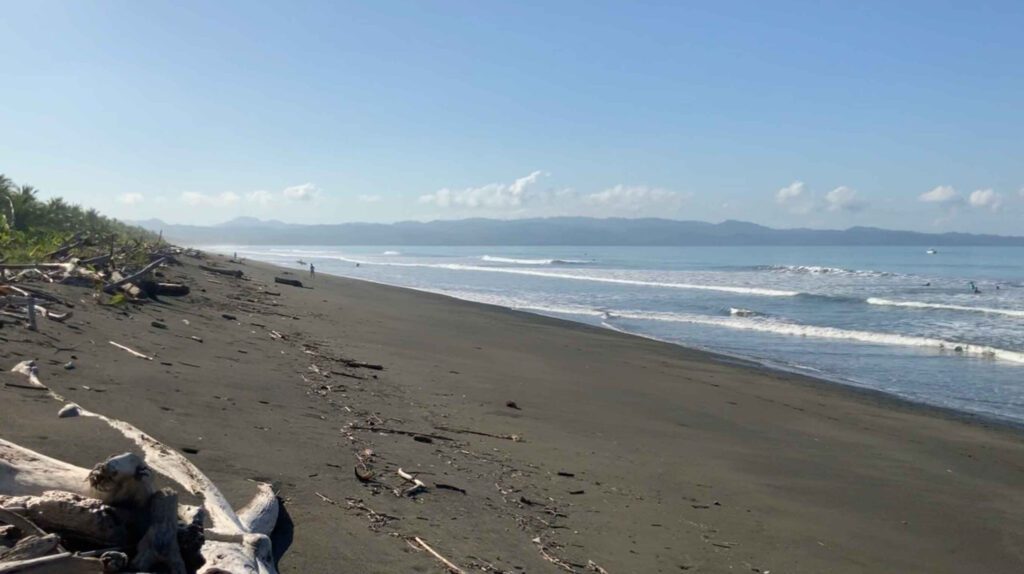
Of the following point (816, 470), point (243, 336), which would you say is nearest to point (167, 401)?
point (243, 336)

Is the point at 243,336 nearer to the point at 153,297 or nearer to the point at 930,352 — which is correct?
the point at 153,297

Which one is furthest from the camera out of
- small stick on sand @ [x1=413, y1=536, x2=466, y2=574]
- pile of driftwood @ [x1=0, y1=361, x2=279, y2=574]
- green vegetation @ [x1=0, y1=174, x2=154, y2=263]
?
green vegetation @ [x1=0, y1=174, x2=154, y2=263]

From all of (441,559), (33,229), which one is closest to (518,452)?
(441,559)

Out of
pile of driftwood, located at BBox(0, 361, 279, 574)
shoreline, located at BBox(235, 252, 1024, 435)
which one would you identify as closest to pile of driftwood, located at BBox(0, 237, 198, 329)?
pile of driftwood, located at BBox(0, 361, 279, 574)

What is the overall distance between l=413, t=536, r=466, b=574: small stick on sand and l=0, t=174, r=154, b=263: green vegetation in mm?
8504

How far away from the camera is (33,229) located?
15812mm

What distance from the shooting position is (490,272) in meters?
52.0

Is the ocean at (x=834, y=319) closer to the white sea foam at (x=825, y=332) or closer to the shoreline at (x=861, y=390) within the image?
the white sea foam at (x=825, y=332)

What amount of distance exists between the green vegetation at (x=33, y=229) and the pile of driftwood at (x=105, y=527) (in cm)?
846

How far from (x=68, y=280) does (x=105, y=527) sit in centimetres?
843

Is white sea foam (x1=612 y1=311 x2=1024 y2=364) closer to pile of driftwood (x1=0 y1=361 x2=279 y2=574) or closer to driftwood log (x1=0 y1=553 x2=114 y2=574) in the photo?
pile of driftwood (x1=0 y1=361 x2=279 y2=574)

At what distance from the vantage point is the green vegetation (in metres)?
11.5

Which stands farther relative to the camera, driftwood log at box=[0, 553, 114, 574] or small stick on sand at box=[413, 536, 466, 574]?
small stick on sand at box=[413, 536, 466, 574]

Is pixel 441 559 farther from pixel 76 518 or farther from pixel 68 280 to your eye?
pixel 68 280
